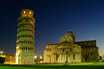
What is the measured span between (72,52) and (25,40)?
2536cm

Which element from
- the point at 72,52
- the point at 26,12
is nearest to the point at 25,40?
the point at 26,12

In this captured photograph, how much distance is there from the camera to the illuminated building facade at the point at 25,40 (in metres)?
76.1

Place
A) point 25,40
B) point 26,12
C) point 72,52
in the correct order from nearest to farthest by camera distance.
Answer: point 25,40 < point 72,52 < point 26,12

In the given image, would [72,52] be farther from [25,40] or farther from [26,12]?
[26,12]

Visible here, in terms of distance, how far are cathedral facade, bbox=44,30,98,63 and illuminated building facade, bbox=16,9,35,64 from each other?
598 inches

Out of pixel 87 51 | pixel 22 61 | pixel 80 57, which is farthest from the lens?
pixel 87 51

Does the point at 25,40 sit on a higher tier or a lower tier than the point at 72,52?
higher

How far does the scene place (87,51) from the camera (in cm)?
8738

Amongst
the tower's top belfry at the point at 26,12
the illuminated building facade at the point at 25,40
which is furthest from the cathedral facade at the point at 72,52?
the tower's top belfry at the point at 26,12

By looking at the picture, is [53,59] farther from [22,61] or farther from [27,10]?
[27,10]

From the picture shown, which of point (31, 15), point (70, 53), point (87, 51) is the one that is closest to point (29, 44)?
point (31, 15)

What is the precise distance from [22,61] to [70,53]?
25.2 m

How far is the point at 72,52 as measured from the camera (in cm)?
8194

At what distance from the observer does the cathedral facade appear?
8162cm
